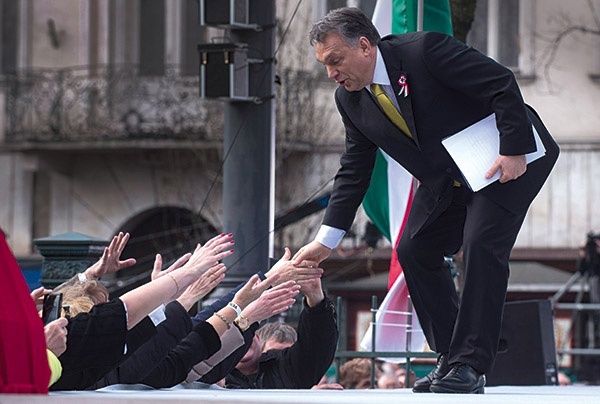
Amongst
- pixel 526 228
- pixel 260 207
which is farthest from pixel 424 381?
pixel 526 228

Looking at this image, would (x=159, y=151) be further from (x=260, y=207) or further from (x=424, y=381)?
(x=424, y=381)

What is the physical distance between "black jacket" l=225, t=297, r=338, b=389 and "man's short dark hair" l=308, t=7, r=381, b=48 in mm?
1569

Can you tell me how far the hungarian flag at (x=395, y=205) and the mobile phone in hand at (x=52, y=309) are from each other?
3.40 m

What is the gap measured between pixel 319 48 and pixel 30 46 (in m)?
17.6

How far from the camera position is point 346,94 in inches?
227

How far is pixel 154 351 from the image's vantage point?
18.5 ft

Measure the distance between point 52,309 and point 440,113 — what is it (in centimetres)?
168

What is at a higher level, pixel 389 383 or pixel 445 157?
pixel 445 157

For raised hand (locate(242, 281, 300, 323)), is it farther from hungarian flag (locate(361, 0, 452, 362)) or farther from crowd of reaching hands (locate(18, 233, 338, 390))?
hungarian flag (locate(361, 0, 452, 362))

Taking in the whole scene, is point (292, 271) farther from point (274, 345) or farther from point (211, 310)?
point (274, 345)

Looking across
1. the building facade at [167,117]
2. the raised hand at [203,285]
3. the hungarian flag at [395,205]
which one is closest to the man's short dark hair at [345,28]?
the raised hand at [203,285]

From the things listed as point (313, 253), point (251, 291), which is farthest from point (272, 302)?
point (313, 253)

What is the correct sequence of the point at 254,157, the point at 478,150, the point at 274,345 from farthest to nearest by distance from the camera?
the point at 254,157 → the point at 274,345 → the point at 478,150

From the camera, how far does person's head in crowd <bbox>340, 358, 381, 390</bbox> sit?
868cm
